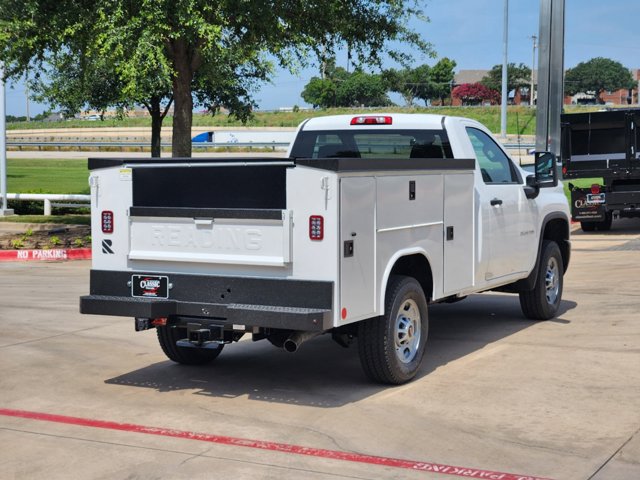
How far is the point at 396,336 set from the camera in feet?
26.4

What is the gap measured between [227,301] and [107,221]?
1286 mm

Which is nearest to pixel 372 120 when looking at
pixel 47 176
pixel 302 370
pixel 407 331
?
pixel 407 331

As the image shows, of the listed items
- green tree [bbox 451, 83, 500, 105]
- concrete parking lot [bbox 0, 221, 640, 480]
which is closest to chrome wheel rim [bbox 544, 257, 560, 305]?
concrete parking lot [bbox 0, 221, 640, 480]

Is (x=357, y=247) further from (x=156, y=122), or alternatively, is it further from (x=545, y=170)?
(x=156, y=122)

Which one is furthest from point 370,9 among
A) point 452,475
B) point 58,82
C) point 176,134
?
point 452,475

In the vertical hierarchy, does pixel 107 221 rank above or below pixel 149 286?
above

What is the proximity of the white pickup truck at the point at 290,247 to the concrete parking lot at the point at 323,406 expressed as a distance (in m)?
0.48

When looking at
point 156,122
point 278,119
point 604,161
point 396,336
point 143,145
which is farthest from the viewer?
point 278,119

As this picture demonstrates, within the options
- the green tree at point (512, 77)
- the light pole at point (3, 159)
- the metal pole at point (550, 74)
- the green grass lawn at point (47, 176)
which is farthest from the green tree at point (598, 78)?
the light pole at point (3, 159)

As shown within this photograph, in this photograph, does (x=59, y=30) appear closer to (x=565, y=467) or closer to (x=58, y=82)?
(x=58, y=82)

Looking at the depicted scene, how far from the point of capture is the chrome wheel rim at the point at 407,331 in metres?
8.12

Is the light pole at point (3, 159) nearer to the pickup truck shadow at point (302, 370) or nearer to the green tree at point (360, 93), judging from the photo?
the pickup truck shadow at point (302, 370)

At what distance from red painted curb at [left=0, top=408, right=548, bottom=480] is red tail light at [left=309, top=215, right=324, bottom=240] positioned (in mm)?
1489

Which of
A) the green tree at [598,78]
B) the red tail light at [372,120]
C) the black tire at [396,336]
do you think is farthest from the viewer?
the green tree at [598,78]
